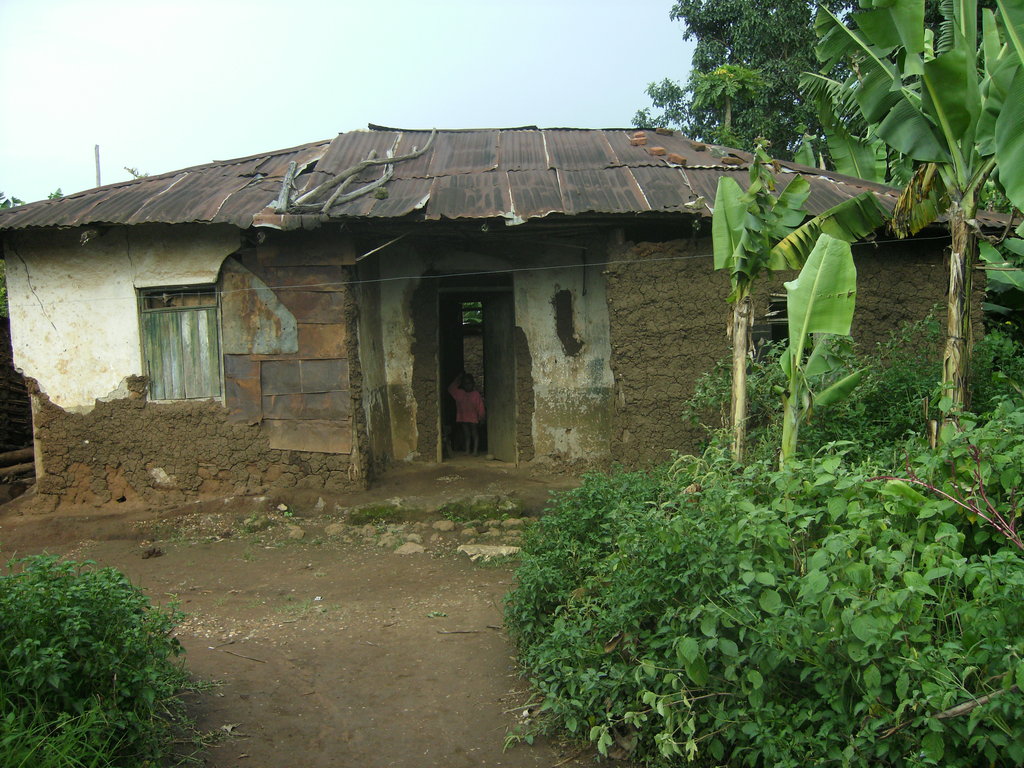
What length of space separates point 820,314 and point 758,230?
3.41 ft

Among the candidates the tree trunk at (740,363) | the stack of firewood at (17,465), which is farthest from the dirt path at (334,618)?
the tree trunk at (740,363)

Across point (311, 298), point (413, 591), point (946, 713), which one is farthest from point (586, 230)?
point (946, 713)

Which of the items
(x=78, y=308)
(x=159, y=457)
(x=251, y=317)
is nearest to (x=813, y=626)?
(x=251, y=317)

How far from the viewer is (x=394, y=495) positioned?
27.2ft

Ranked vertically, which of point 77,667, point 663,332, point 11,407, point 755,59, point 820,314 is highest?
point 755,59

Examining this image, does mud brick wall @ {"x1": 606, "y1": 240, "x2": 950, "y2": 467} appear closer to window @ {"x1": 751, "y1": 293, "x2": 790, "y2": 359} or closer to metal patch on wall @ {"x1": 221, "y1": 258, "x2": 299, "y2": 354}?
window @ {"x1": 751, "y1": 293, "x2": 790, "y2": 359}

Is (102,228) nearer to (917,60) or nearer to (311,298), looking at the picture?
(311,298)

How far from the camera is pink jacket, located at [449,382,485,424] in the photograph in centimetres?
1057

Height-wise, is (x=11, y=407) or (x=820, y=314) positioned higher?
(x=820, y=314)

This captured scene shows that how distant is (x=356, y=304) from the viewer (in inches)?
328

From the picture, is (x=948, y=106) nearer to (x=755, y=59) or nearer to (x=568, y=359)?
(x=568, y=359)

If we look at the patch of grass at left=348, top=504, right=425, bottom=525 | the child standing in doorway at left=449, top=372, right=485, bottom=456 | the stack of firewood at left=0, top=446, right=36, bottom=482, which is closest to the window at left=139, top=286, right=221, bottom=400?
the patch of grass at left=348, top=504, right=425, bottom=525

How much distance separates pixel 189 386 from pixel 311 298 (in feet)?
5.53

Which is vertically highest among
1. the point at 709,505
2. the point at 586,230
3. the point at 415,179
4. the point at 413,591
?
the point at 415,179
